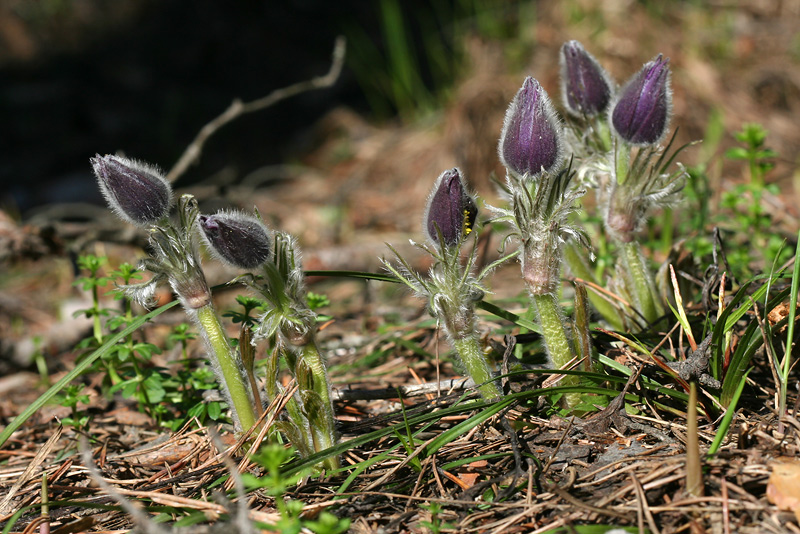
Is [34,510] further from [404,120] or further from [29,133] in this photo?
[29,133]

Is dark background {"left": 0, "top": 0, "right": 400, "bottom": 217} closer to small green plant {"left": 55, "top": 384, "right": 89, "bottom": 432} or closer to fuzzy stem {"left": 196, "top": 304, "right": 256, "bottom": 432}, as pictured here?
small green plant {"left": 55, "top": 384, "right": 89, "bottom": 432}

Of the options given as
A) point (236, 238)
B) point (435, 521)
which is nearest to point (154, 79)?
point (236, 238)

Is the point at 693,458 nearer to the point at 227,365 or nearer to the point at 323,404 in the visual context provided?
the point at 323,404

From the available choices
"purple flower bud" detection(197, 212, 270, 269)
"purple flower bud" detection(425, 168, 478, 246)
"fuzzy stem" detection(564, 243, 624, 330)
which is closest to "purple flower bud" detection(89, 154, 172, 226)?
"purple flower bud" detection(197, 212, 270, 269)

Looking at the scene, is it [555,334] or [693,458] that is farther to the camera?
[555,334]

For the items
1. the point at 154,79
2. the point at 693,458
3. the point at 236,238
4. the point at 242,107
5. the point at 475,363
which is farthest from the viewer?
the point at 154,79
